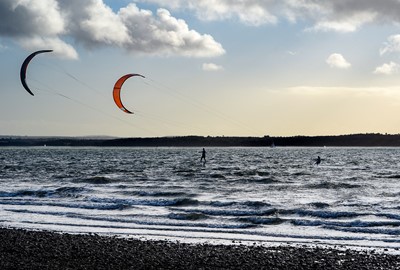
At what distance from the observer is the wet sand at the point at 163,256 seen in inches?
424

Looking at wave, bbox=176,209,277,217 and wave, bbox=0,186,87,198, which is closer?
wave, bbox=176,209,277,217

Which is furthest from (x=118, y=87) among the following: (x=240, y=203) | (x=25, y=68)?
(x=240, y=203)

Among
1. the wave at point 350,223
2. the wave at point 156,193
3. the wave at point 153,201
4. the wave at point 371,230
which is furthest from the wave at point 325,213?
the wave at point 156,193

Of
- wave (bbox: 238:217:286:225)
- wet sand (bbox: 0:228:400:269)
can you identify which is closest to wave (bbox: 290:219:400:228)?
wave (bbox: 238:217:286:225)

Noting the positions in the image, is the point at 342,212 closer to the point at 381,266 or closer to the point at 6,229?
the point at 381,266

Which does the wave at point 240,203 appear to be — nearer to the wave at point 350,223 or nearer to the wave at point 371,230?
the wave at point 350,223

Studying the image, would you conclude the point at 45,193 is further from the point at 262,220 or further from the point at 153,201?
the point at 262,220

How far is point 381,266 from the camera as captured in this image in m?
10.8

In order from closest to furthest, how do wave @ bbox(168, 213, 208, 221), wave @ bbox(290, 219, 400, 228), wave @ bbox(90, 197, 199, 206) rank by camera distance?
1. wave @ bbox(290, 219, 400, 228)
2. wave @ bbox(168, 213, 208, 221)
3. wave @ bbox(90, 197, 199, 206)

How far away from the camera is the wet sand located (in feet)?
35.3

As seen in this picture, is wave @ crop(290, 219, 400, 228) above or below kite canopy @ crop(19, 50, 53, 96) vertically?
below

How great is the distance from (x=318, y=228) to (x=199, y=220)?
386 centimetres

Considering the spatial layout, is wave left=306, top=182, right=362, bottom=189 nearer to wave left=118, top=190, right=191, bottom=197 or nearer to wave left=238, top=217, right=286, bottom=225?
wave left=118, top=190, right=191, bottom=197

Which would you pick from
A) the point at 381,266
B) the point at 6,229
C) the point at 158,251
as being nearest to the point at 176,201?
the point at 6,229
